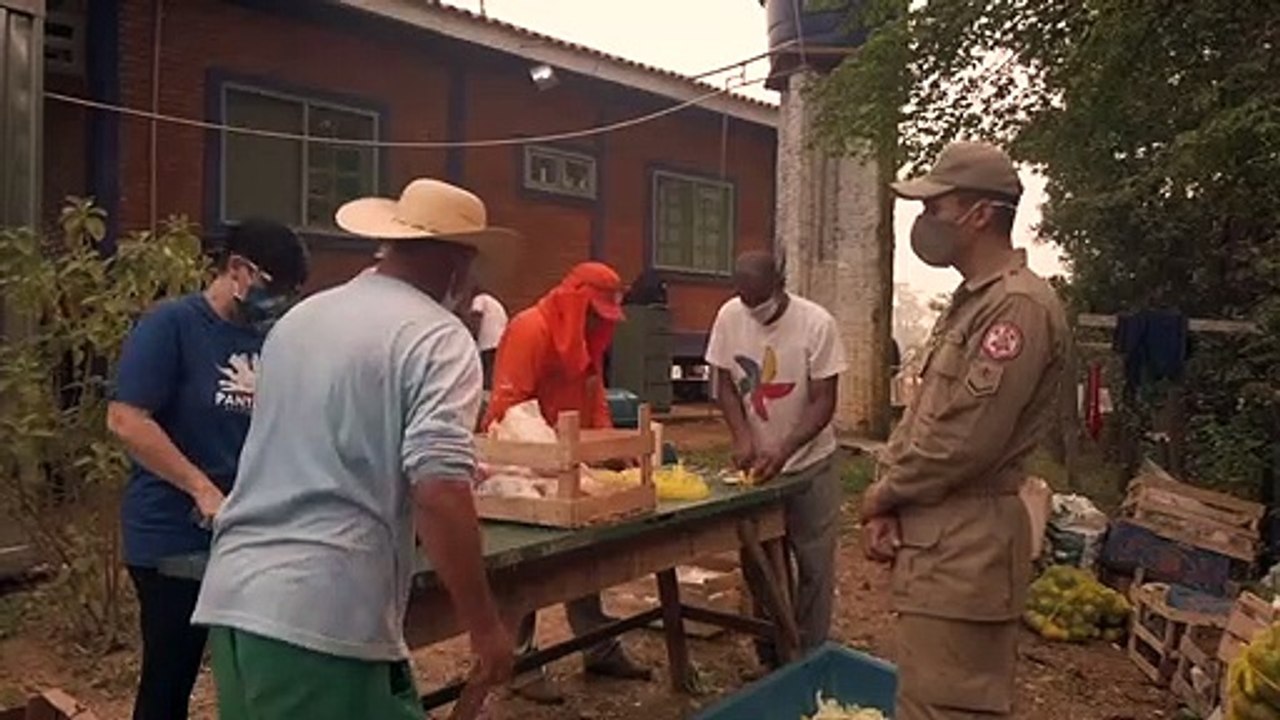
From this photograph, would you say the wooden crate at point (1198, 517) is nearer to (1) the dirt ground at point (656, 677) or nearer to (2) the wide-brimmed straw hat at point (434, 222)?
(1) the dirt ground at point (656, 677)

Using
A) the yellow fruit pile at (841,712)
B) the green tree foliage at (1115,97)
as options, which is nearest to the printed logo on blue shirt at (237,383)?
the yellow fruit pile at (841,712)

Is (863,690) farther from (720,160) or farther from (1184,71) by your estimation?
(720,160)

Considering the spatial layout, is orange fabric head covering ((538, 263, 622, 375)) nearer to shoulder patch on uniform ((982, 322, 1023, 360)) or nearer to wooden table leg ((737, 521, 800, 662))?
wooden table leg ((737, 521, 800, 662))

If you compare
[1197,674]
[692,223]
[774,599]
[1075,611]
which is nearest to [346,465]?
[774,599]

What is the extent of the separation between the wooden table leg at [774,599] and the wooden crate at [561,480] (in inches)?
43.7

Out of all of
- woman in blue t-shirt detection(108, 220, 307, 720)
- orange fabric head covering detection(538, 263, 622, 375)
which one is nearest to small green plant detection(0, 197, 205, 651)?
orange fabric head covering detection(538, 263, 622, 375)

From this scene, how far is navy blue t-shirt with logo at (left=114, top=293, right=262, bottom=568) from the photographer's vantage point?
3279 mm

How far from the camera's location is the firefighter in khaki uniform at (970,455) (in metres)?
3.01

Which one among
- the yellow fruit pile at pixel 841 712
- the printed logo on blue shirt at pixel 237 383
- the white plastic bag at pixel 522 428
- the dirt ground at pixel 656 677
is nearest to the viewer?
the printed logo on blue shirt at pixel 237 383

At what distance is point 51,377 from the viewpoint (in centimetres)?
533

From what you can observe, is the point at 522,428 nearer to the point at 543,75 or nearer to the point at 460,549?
the point at 460,549

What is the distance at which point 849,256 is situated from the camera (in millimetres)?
12586

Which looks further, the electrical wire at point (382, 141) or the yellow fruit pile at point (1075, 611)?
the electrical wire at point (382, 141)

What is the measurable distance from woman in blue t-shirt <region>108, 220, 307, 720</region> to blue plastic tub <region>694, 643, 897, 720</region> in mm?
1932
